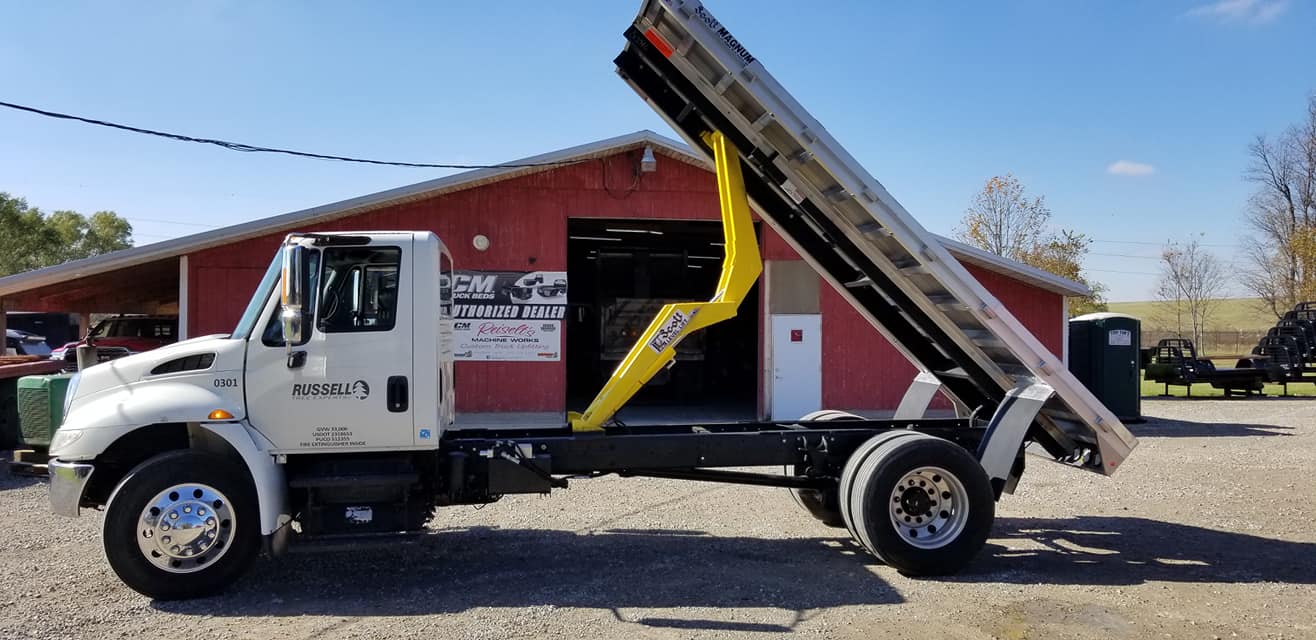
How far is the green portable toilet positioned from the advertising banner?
10.7 metres

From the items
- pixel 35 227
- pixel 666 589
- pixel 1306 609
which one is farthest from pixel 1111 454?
pixel 35 227

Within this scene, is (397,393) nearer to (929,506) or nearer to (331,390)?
(331,390)

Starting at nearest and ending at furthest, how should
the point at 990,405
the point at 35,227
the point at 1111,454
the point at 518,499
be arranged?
the point at 1111,454
the point at 990,405
the point at 518,499
the point at 35,227

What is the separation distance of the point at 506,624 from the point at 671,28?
163 inches

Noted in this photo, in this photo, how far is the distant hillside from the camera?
62.7 m

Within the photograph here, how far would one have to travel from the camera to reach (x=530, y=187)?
1559 centimetres

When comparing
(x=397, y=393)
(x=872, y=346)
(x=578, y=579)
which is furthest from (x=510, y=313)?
(x=578, y=579)

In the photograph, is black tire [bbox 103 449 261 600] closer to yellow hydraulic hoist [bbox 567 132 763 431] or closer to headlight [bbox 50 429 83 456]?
headlight [bbox 50 429 83 456]

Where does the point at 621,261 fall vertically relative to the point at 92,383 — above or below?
above

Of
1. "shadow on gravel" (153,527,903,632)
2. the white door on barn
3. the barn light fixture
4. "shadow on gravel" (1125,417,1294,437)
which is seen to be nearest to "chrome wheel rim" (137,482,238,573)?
"shadow on gravel" (153,527,903,632)

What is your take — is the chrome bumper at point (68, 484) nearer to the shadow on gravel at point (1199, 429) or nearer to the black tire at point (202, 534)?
the black tire at point (202, 534)

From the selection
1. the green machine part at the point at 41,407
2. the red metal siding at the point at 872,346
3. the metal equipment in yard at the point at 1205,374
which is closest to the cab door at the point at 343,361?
the green machine part at the point at 41,407

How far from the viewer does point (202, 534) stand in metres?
5.58

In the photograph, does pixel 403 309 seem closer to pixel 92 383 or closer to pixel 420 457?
pixel 420 457
